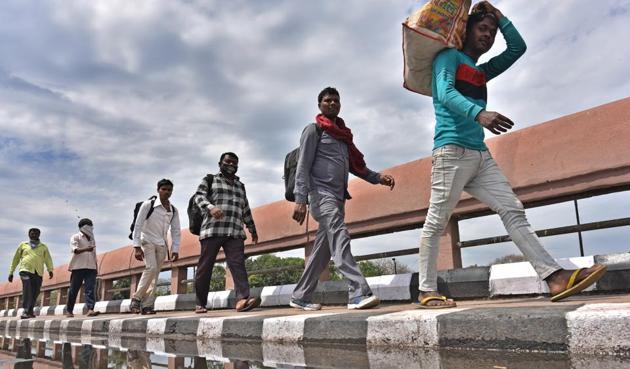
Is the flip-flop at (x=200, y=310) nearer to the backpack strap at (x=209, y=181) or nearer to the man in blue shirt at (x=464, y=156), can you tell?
the backpack strap at (x=209, y=181)

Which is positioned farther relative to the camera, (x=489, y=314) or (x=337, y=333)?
(x=337, y=333)

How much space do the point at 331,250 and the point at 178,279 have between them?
5764 millimetres

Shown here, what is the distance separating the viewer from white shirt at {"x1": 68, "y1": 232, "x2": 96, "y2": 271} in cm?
819

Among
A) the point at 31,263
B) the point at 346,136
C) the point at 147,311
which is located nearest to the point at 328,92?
the point at 346,136

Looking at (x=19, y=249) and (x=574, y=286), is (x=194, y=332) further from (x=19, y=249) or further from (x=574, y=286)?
(x=19, y=249)

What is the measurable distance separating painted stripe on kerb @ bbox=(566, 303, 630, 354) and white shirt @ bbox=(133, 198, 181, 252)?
5885 mm

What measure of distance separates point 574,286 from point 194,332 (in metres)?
2.95

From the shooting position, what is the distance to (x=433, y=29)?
3369 millimetres

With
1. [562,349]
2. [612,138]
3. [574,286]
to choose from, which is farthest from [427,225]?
[612,138]

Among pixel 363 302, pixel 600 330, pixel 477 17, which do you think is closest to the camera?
pixel 600 330

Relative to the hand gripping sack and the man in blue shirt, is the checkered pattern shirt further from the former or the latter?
the hand gripping sack

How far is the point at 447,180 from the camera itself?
10.9ft

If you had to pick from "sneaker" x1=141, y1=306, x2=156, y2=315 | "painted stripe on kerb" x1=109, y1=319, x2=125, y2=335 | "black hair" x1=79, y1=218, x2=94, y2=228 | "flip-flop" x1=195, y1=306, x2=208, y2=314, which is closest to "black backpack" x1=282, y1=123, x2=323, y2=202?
"flip-flop" x1=195, y1=306, x2=208, y2=314

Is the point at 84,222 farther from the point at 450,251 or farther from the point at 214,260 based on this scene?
the point at 450,251
